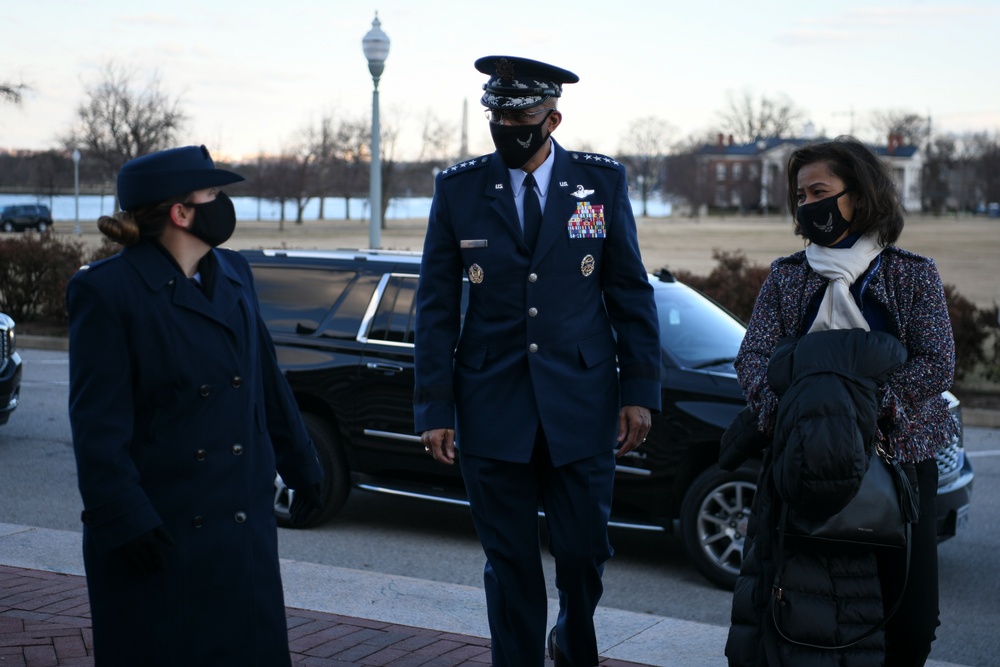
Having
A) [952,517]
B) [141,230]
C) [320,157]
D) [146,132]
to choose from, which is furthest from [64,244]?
[320,157]

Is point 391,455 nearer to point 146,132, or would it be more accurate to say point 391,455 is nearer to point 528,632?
point 528,632

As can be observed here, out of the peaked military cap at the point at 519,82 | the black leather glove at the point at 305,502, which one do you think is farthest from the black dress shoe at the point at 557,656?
the peaked military cap at the point at 519,82

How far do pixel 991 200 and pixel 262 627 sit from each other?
15638 cm

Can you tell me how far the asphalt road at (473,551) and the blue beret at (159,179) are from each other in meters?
3.69

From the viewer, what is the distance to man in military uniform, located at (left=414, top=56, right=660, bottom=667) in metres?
3.92

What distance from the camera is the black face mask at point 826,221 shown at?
3582 mm

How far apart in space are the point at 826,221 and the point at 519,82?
1.02 meters

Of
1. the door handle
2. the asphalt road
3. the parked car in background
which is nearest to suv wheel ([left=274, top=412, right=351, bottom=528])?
the asphalt road

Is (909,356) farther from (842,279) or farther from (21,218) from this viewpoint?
(21,218)

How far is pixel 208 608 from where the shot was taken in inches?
119

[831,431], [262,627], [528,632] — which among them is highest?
[831,431]

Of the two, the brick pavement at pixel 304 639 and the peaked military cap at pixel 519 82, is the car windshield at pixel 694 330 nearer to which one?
the brick pavement at pixel 304 639

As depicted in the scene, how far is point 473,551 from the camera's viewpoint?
714 centimetres

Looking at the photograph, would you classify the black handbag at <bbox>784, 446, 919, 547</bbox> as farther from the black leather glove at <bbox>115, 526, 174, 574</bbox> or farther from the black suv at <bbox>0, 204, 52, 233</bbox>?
the black suv at <bbox>0, 204, 52, 233</bbox>
